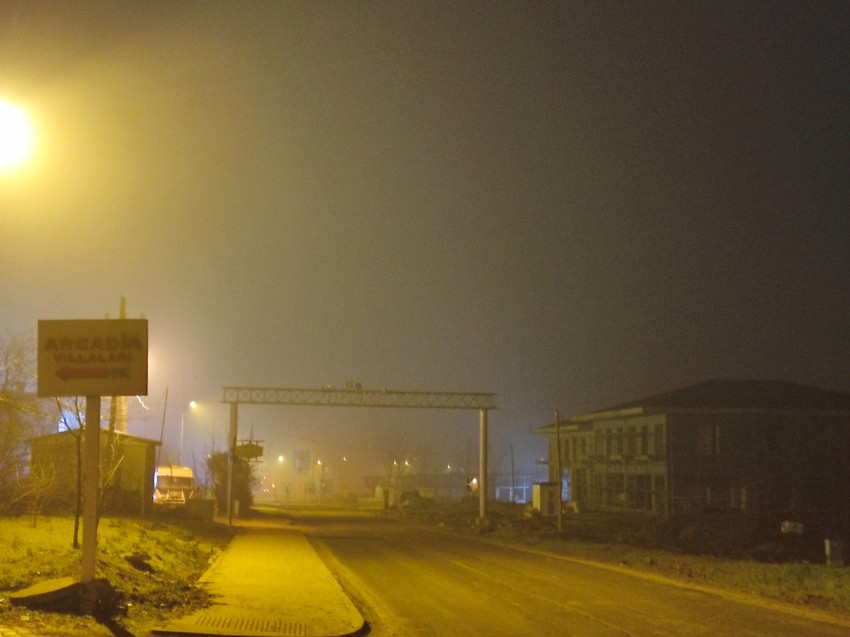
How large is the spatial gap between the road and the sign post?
5046 mm

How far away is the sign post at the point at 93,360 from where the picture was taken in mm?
13469

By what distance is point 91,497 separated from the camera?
13188mm

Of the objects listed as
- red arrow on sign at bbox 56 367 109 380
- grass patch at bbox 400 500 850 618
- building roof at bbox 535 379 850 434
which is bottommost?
grass patch at bbox 400 500 850 618

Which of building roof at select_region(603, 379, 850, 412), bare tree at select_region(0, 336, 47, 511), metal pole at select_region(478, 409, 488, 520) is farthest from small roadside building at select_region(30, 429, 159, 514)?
building roof at select_region(603, 379, 850, 412)

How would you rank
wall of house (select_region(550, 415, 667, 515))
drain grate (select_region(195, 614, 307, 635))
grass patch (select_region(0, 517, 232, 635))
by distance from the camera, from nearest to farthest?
grass patch (select_region(0, 517, 232, 635)), drain grate (select_region(195, 614, 307, 635)), wall of house (select_region(550, 415, 667, 515))

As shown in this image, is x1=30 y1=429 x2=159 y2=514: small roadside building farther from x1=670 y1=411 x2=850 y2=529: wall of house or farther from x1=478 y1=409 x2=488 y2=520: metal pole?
x1=670 y1=411 x2=850 y2=529: wall of house

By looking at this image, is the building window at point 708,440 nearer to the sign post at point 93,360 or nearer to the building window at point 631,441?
the building window at point 631,441

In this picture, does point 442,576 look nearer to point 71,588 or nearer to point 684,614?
point 684,614

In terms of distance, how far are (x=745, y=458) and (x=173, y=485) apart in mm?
33052

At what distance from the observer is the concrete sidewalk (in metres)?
13.2

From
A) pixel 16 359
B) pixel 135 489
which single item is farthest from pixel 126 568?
pixel 135 489

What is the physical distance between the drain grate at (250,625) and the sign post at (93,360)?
187cm

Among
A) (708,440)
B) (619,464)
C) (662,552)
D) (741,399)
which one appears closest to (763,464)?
(708,440)

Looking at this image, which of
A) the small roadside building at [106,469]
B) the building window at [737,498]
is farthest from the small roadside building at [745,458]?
the small roadside building at [106,469]
